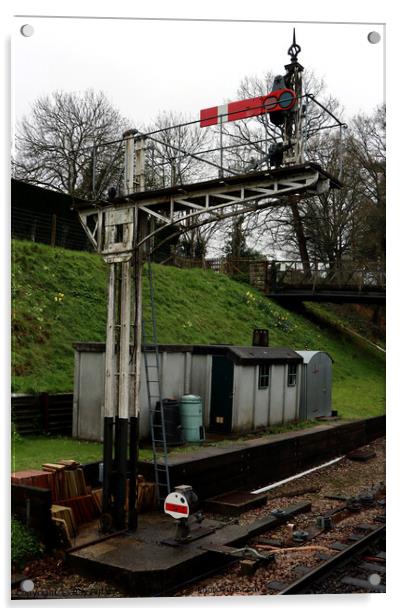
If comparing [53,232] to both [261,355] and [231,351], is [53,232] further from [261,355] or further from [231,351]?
[261,355]

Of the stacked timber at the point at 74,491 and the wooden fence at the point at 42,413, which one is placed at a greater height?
the wooden fence at the point at 42,413

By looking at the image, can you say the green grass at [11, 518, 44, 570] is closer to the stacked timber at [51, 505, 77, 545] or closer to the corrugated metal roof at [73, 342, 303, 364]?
the stacked timber at [51, 505, 77, 545]

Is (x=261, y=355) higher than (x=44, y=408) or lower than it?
higher

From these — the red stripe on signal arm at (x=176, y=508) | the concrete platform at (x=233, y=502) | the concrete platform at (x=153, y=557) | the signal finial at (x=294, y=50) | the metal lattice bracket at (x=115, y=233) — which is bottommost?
the concrete platform at (x=233, y=502)

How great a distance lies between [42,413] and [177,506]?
4.31m

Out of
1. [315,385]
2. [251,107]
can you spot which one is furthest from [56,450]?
[315,385]

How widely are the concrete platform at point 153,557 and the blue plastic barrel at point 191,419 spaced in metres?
3.20

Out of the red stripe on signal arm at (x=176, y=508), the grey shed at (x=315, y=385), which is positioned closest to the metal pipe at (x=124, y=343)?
the red stripe on signal arm at (x=176, y=508)

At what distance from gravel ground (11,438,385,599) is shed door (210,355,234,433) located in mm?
1831

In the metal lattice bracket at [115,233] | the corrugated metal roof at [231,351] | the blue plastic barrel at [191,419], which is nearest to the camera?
the metal lattice bracket at [115,233]

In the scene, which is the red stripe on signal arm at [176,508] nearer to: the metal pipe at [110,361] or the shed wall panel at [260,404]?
the metal pipe at [110,361]

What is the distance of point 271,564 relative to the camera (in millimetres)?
6938

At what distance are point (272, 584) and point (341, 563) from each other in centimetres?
119

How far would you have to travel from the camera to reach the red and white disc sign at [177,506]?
6.95 metres
